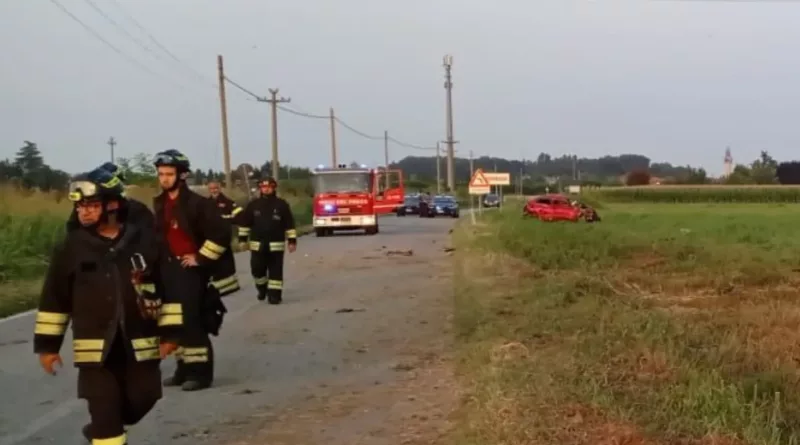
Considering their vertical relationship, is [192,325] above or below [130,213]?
below

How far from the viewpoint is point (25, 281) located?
20.3m

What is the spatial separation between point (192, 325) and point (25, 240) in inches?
643

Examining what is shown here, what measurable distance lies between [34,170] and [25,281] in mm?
42630

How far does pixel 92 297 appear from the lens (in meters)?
5.84

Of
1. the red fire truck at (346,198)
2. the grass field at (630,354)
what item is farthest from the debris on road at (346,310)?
the red fire truck at (346,198)

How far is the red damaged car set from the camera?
5369 cm

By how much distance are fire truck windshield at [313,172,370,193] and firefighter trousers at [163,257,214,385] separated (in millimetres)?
32382

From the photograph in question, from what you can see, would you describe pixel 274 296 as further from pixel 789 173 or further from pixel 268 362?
pixel 789 173

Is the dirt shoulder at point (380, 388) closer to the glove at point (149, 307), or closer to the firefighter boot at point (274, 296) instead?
the firefighter boot at point (274, 296)

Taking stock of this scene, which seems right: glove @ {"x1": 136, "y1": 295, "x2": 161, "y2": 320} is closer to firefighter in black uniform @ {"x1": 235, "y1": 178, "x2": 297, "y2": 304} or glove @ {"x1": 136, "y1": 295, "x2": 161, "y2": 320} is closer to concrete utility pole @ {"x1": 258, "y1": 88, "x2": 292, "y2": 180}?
firefighter in black uniform @ {"x1": 235, "y1": 178, "x2": 297, "y2": 304}

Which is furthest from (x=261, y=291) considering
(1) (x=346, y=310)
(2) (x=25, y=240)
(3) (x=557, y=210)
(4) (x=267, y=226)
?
(3) (x=557, y=210)

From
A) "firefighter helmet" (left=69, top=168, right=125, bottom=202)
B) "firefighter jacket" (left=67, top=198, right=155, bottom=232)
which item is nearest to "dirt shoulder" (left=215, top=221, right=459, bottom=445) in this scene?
"firefighter jacket" (left=67, top=198, right=155, bottom=232)

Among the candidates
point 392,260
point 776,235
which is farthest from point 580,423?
point 776,235

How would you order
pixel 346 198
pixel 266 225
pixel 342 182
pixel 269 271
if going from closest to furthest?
pixel 266 225, pixel 269 271, pixel 346 198, pixel 342 182
